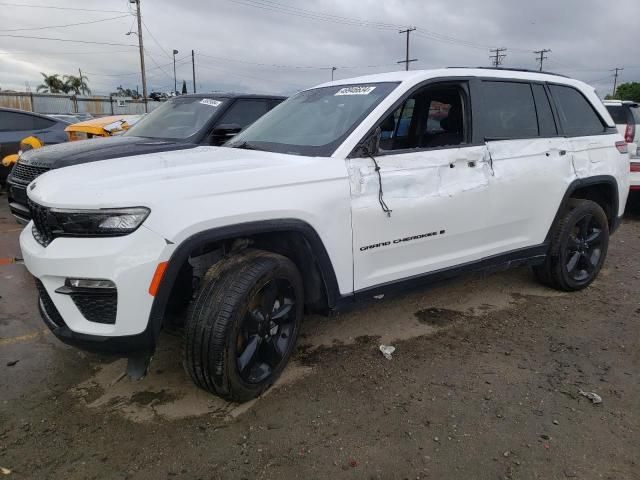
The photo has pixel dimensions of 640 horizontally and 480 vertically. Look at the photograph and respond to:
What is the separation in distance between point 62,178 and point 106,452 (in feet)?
4.68

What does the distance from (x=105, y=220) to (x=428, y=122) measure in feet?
10.0

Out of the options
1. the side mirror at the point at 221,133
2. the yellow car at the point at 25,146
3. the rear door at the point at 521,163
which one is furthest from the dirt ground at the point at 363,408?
the yellow car at the point at 25,146

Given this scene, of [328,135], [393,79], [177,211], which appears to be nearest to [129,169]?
[177,211]

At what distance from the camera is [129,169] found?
2.76 metres

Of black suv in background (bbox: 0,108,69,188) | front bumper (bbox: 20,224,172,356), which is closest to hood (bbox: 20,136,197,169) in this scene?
front bumper (bbox: 20,224,172,356)

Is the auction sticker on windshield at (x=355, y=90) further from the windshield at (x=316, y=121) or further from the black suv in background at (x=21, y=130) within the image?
the black suv in background at (x=21, y=130)

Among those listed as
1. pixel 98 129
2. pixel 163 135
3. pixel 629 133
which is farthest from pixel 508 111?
pixel 98 129

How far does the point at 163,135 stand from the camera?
6.08m

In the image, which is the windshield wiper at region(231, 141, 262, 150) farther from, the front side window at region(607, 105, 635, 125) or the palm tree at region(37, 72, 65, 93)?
the palm tree at region(37, 72, 65, 93)

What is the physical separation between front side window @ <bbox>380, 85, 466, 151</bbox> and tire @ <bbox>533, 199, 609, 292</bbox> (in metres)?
1.28

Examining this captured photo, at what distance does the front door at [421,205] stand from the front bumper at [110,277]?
1.22m

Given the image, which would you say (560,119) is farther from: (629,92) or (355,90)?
(629,92)

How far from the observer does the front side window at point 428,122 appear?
3.94 meters

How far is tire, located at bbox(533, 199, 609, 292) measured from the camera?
4.40 metres
